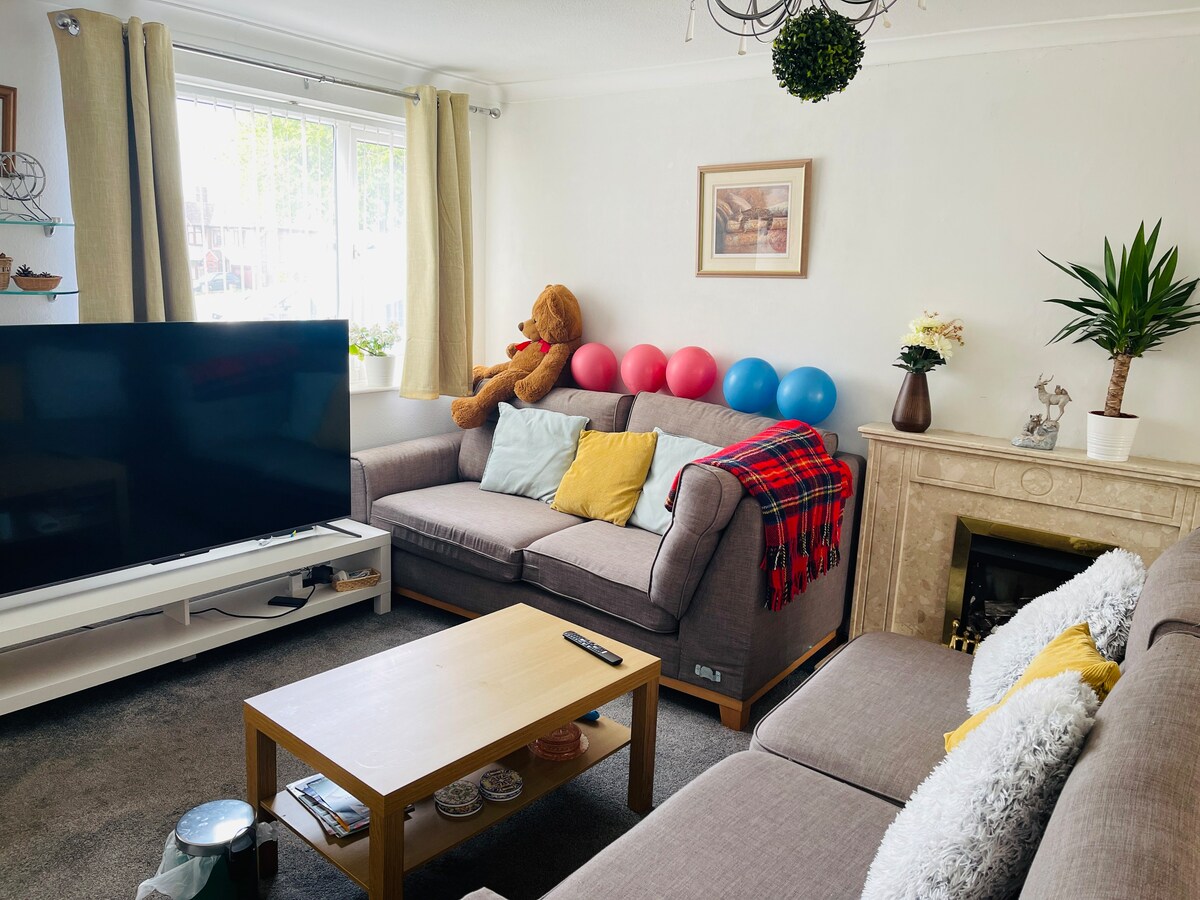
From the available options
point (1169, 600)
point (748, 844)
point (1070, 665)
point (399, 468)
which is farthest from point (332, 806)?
point (399, 468)

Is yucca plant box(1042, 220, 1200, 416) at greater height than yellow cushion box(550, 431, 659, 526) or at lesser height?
greater

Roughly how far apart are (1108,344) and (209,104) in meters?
3.47

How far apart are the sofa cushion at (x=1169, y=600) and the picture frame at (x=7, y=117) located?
345 centimetres

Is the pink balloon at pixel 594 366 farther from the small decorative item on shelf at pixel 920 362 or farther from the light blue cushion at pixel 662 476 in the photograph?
the small decorative item on shelf at pixel 920 362

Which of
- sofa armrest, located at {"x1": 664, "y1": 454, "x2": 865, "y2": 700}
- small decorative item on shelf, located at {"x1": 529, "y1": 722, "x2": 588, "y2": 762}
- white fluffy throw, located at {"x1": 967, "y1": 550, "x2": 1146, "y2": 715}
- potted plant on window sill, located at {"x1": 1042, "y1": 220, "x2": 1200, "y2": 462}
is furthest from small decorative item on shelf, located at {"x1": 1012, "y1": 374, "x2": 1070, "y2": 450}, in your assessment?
small decorative item on shelf, located at {"x1": 529, "y1": 722, "x2": 588, "y2": 762}

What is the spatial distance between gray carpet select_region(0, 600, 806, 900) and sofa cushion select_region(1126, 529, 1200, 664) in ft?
2.88

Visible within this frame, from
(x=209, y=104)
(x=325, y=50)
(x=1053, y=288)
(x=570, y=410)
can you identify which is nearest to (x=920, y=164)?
(x=1053, y=288)

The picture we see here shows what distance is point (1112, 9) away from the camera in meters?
2.85

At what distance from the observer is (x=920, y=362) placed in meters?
3.24

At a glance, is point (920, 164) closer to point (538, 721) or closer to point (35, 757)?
point (538, 721)

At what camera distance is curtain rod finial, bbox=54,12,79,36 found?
290 cm

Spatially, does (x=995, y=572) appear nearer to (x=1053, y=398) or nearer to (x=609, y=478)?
(x=1053, y=398)

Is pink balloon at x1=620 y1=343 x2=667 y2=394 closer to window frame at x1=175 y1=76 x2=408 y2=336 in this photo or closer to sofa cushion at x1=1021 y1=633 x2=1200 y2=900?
window frame at x1=175 y1=76 x2=408 y2=336

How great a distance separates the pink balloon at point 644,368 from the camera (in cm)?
400
